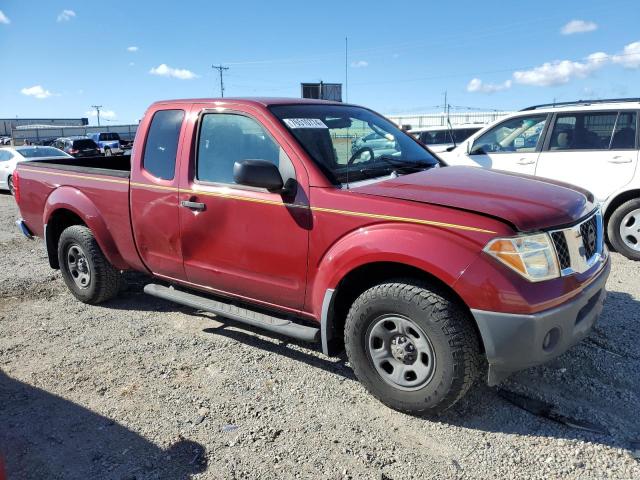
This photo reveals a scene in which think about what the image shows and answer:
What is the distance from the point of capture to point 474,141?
779 centimetres

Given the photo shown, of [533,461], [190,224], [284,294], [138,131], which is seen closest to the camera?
[533,461]

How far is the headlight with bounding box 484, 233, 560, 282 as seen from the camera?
108 inches

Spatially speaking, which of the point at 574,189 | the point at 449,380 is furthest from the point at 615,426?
the point at 574,189

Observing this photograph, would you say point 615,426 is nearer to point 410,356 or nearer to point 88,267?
point 410,356

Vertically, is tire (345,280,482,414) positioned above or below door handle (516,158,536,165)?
below

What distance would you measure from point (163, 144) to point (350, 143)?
5.04 ft

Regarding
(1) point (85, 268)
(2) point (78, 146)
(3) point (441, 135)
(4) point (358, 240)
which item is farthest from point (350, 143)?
(2) point (78, 146)

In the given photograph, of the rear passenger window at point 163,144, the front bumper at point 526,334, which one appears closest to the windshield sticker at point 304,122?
the rear passenger window at point 163,144

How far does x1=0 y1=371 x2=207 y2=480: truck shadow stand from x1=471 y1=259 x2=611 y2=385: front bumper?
1647mm

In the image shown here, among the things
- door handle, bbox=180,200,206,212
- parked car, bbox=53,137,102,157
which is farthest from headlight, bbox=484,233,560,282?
parked car, bbox=53,137,102,157

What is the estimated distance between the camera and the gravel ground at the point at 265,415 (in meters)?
2.79

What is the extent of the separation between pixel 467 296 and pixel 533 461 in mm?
928

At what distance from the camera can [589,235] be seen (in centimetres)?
327

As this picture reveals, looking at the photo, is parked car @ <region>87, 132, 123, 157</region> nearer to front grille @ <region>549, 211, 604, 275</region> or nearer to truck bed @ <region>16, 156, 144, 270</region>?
truck bed @ <region>16, 156, 144, 270</region>
